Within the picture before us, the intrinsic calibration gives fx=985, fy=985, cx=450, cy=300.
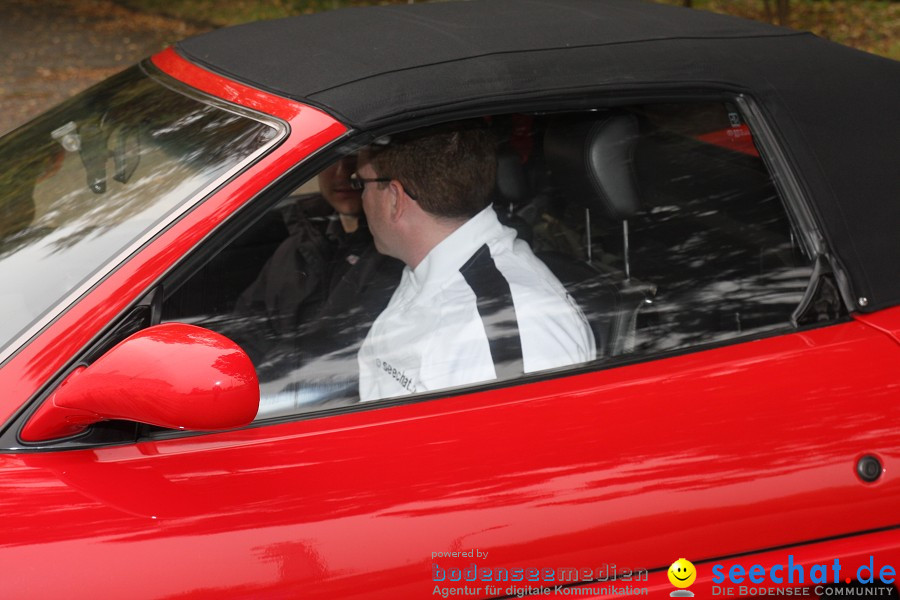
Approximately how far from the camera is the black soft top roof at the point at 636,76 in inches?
71.2

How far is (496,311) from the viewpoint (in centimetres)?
189

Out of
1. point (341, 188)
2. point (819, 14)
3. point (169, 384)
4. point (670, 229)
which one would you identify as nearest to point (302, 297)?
point (341, 188)

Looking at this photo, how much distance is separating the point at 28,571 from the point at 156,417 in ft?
0.88

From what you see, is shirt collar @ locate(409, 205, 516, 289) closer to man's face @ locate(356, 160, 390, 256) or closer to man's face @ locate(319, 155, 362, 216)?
man's face @ locate(356, 160, 390, 256)

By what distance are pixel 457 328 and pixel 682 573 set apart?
602mm

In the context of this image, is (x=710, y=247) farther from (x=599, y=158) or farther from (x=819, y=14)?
(x=819, y=14)

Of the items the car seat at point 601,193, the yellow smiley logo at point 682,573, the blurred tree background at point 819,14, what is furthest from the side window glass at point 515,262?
the blurred tree background at point 819,14

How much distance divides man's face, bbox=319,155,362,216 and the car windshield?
6.4 inches

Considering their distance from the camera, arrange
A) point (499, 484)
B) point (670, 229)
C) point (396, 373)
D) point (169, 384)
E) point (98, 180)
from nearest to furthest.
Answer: point (169, 384)
point (499, 484)
point (396, 373)
point (98, 180)
point (670, 229)

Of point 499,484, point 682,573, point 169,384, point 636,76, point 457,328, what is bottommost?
point 682,573

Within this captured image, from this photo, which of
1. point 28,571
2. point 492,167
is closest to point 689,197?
point 492,167

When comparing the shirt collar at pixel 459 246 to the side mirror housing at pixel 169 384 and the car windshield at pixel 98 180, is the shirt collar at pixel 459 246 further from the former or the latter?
the side mirror housing at pixel 169 384

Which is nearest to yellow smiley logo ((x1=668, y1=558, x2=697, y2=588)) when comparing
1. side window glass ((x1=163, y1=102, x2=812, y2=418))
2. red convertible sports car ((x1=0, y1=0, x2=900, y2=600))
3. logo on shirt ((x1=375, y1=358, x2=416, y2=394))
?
red convertible sports car ((x1=0, y1=0, x2=900, y2=600))

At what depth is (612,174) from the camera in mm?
2045
